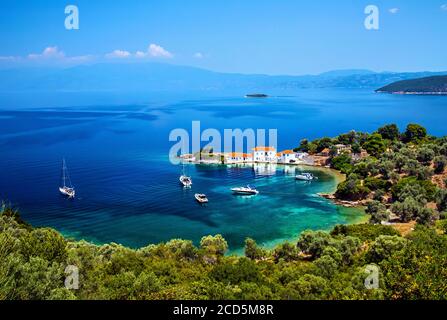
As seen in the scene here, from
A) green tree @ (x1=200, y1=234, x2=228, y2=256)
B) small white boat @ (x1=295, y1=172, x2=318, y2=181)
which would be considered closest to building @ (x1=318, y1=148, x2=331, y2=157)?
small white boat @ (x1=295, y1=172, x2=318, y2=181)

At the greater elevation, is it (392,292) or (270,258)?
(392,292)

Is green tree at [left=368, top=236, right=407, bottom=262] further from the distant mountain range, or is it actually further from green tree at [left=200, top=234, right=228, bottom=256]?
the distant mountain range

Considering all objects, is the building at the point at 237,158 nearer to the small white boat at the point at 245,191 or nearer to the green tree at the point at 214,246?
the small white boat at the point at 245,191

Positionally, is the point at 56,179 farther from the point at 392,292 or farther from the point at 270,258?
the point at 392,292

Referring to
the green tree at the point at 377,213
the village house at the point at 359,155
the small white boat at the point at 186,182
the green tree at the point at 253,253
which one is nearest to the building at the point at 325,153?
the village house at the point at 359,155

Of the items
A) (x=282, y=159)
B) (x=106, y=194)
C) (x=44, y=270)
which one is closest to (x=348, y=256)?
(x=44, y=270)

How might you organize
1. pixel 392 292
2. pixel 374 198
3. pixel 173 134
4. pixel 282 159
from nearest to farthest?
1. pixel 392 292
2. pixel 374 198
3. pixel 282 159
4. pixel 173 134
